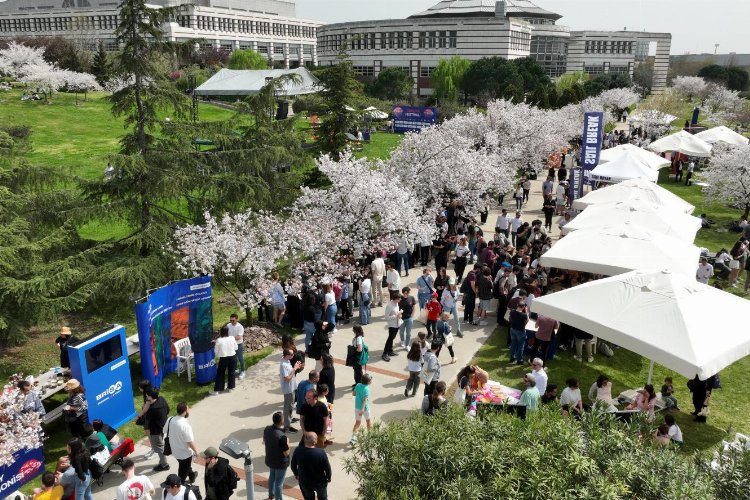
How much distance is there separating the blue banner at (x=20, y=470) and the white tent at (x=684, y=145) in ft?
115

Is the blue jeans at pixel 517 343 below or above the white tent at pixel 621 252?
below

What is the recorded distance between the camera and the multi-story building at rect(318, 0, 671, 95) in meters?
111

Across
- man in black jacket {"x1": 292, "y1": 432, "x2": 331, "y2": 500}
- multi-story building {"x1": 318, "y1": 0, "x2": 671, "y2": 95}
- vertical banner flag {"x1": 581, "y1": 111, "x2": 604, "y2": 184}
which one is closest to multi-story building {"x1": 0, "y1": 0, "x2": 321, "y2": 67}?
multi-story building {"x1": 318, "y1": 0, "x2": 671, "y2": 95}

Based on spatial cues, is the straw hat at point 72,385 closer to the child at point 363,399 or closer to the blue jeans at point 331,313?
the child at point 363,399

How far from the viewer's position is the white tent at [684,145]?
33378 millimetres

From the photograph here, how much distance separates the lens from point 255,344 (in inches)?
541

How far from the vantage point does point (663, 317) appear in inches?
392

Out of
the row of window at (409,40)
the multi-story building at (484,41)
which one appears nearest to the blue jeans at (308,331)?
the multi-story building at (484,41)

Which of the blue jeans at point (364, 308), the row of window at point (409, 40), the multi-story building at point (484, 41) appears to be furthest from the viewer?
the row of window at point (409, 40)

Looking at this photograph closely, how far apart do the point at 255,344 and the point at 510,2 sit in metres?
143

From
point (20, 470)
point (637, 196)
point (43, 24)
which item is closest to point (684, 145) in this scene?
point (637, 196)

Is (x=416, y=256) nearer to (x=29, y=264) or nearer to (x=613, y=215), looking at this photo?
(x=613, y=215)

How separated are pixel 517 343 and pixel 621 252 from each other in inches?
137

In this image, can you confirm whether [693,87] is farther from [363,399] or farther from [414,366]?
[363,399]
